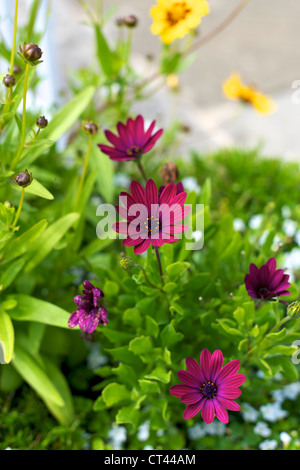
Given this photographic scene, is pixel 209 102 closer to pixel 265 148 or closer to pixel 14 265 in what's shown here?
pixel 265 148

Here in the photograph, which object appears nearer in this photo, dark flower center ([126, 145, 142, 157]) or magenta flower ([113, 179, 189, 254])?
magenta flower ([113, 179, 189, 254])

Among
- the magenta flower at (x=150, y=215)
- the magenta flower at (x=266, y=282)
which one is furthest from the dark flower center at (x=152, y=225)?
the magenta flower at (x=266, y=282)

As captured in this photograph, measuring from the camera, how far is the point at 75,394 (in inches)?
40.3

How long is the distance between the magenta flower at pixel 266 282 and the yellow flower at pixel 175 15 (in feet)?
1.33

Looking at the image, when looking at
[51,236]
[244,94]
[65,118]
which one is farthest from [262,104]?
[51,236]

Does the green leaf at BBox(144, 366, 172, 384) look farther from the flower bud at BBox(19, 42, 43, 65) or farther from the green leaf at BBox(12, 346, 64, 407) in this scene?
the flower bud at BBox(19, 42, 43, 65)

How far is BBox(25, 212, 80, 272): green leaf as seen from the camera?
30.6 inches

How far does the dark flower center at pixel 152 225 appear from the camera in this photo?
1.93ft

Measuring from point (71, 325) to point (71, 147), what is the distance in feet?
2.15

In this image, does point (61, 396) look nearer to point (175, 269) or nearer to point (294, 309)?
point (175, 269)

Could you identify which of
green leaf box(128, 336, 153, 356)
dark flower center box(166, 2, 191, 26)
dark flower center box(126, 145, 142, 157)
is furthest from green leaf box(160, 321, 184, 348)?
dark flower center box(166, 2, 191, 26)

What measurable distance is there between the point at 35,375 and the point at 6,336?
125mm

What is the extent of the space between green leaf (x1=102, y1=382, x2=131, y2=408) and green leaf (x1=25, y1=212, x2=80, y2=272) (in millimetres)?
224

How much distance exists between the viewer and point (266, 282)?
641 mm
